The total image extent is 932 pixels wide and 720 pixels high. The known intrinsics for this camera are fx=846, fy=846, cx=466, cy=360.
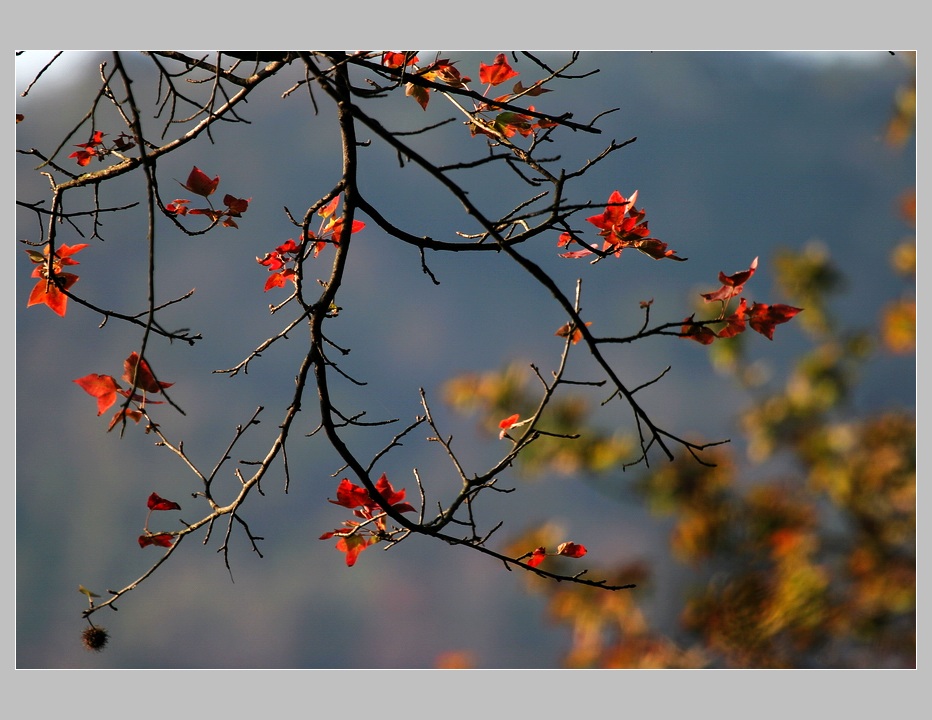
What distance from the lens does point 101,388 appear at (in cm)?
90

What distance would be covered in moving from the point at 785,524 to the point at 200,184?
235 centimetres

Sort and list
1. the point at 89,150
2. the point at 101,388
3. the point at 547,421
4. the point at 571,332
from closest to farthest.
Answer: the point at 571,332, the point at 101,388, the point at 89,150, the point at 547,421

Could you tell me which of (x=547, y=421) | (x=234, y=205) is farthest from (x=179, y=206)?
(x=547, y=421)

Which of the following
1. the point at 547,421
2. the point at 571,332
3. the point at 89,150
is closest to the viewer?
the point at 571,332

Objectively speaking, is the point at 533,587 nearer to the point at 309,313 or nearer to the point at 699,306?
the point at 699,306

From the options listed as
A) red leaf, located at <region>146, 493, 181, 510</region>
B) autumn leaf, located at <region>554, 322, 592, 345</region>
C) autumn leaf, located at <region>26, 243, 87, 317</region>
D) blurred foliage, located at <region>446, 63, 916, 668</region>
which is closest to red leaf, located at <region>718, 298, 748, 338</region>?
autumn leaf, located at <region>554, 322, 592, 345</region>

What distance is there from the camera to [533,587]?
8.05ft

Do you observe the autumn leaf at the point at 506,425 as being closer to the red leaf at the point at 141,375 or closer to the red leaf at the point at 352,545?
the red leaf at the point at 352,545

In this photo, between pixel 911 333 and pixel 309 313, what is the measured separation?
2554 millimetres

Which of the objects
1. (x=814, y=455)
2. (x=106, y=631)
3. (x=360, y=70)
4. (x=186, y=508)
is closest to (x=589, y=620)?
(x=814, y=455)

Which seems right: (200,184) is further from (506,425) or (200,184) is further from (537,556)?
(537,556)

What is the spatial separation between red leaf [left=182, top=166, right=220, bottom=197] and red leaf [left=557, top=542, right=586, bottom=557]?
555mm

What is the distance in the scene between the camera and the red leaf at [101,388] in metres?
0.89

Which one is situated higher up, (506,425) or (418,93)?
(418,93)
